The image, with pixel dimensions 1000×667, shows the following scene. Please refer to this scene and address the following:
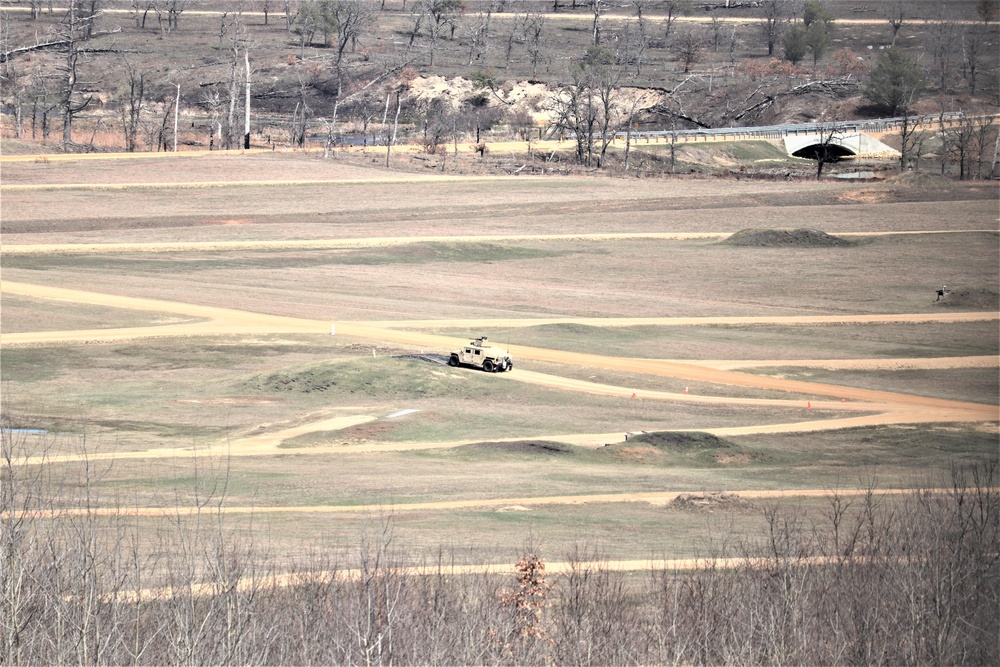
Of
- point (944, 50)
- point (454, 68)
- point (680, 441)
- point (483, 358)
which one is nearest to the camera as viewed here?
point (680, 441)

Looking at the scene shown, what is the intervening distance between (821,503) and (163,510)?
648 inches

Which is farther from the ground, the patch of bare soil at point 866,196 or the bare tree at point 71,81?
the bare tree at point 71,81

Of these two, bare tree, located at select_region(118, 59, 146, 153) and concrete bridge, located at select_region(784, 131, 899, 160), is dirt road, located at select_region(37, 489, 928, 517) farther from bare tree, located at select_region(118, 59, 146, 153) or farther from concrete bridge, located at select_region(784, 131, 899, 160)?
concrete bridge, located at select_region(784, 131, 899, 160)

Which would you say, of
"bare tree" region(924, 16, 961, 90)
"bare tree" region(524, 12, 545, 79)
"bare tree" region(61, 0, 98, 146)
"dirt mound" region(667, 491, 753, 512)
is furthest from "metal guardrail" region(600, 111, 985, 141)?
"dirt mound" region(667, 491, 753, 512)

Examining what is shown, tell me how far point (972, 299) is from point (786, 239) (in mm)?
20488

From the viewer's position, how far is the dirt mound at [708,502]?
1341 inches

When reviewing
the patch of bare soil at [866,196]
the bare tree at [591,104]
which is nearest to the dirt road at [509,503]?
the patch of bare soil at [866,196]

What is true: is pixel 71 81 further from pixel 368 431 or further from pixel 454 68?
pixel 368 431

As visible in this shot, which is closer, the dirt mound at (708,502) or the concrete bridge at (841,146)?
the dirt mound at (708,502)

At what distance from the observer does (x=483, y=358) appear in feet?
180

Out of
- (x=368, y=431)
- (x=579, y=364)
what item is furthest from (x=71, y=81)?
(x=368, y=431)

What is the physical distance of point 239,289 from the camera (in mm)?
74875

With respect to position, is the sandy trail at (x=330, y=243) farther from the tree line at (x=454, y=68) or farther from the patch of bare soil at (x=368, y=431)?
the patch of bare soil at (x=368, y=431)

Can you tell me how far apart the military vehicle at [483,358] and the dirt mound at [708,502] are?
20.8 m
